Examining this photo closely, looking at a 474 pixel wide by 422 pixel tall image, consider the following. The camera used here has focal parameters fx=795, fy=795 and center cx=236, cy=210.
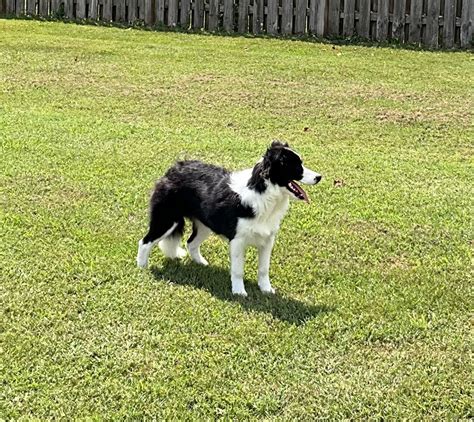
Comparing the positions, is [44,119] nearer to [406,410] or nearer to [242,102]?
[242,102]

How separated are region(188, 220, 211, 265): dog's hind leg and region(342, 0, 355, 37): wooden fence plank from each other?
8.87m

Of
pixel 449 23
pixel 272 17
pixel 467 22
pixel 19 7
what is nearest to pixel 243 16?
pixel 272 17

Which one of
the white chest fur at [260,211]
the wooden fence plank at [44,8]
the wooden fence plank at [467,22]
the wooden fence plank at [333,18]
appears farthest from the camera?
the wooden fence plank at [44,8]

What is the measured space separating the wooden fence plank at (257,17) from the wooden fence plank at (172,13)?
142cm

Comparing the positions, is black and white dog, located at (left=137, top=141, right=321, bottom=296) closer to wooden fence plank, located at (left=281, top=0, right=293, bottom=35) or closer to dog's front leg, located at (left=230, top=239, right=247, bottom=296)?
dog's front leg, located at (left=230, top=239, right=247, bottom=296)

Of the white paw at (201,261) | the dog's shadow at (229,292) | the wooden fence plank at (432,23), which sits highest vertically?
the wooden fence plank at (432,23)

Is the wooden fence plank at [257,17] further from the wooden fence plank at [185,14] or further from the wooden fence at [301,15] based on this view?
the wooden fence plank at [185,14]

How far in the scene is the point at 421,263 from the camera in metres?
5.70

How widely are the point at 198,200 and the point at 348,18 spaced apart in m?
9.13

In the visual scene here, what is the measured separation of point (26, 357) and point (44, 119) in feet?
17.5

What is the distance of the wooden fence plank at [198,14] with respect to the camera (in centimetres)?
1404

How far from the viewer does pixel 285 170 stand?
486 cm

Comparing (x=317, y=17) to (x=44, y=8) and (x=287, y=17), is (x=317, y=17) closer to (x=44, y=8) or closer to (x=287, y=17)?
(x=287, y=17)

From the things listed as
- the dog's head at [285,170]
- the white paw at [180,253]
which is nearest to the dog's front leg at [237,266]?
the dog's head at [285,170]
